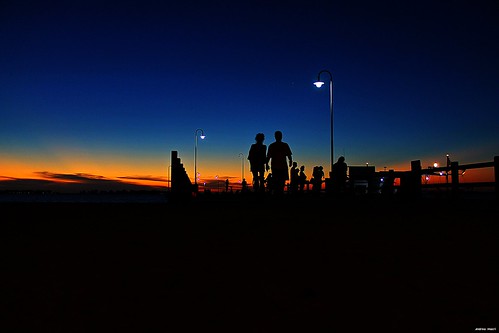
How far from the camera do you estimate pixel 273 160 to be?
611 inches

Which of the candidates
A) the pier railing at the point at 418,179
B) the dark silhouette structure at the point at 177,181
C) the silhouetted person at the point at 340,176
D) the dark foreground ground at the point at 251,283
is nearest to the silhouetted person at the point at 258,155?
→ the dark silhouette structure at the point at 177,181

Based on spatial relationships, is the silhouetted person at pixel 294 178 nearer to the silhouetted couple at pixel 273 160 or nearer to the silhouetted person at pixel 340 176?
the silhouetted person at pixel 340 176

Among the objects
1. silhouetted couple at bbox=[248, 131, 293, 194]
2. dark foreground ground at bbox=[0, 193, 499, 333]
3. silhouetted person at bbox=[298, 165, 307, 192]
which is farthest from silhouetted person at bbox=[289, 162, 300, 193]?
dark foreground ground at bbox=[0, 193, 499, 333]

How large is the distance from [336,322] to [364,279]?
1.08 meters

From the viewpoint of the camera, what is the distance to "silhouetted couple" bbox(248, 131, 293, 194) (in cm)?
1543

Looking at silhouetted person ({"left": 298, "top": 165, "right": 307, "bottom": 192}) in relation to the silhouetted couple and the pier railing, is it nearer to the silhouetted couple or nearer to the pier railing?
the pier railing

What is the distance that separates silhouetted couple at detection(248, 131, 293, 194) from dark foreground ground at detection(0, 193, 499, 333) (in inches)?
365

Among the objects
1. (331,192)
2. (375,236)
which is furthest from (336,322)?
(331,192)

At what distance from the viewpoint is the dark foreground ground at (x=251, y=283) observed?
2621 mm

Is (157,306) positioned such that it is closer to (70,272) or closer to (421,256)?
(70,272)

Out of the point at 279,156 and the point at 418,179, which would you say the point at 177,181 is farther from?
the point at 418,179

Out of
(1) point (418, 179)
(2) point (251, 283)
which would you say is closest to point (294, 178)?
(1) point (418, 179)

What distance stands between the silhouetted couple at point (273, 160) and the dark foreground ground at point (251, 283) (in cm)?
928

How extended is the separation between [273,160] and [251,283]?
→ 1211cm
